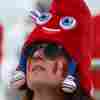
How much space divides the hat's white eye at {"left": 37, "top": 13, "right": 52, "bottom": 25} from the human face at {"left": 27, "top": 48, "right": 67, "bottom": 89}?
0.20ft

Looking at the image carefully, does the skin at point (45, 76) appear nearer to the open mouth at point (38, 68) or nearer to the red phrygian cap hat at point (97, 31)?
the open mouth at point (38, 68)

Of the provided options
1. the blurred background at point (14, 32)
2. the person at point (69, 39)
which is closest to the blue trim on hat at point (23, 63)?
the person at point (69, 39)

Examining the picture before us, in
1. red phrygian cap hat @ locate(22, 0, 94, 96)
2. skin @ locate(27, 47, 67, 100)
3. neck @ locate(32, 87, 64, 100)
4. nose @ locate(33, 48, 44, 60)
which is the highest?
red phrygian cap hat @ locate(22, 0, 94, 96)

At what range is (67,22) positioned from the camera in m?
0.79

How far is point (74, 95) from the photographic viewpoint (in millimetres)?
798

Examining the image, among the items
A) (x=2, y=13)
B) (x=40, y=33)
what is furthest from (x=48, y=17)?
(x=2, y=13)

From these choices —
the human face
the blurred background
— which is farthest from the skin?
the blurred background

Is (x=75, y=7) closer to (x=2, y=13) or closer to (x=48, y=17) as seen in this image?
(x=48, y=17)

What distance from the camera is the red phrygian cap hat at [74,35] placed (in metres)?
0.77

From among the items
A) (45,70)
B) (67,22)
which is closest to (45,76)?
(45,70)

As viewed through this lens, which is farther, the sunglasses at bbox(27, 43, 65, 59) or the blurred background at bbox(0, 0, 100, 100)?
the blurred background at bbox(0, 0, 100, 100)

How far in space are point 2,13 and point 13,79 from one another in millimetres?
282

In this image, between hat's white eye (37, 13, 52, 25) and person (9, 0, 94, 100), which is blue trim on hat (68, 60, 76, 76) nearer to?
person (9, 0, 94, 100)

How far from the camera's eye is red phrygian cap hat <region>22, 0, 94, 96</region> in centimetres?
77
